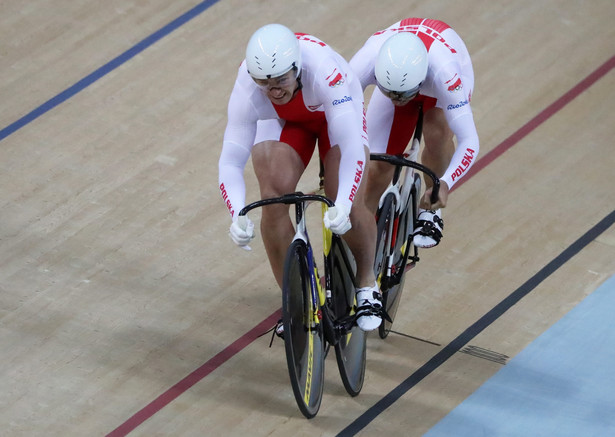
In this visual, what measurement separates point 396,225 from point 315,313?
0.70m

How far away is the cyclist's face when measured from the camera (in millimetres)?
3814

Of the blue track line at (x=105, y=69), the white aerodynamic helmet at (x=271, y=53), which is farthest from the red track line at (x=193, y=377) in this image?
the blue track line at (x=105, y=69)

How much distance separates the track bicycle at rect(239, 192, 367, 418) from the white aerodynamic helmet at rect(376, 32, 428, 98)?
0.51 m

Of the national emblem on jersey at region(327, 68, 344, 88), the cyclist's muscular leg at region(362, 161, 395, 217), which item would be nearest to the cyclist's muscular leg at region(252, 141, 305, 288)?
the national emblem on jersey at region(327, 68, 344, 88)

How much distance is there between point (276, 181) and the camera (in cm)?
395

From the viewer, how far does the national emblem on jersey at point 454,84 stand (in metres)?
4.33

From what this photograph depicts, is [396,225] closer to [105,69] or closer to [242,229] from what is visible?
[242,229]

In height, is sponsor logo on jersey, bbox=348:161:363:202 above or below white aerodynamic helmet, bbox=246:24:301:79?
below

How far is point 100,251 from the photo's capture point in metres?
5.08

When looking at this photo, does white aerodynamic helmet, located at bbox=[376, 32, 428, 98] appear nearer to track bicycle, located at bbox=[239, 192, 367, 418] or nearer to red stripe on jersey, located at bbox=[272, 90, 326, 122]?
red stripe on jersey, located at bbox=[272, 90, 326, 122]

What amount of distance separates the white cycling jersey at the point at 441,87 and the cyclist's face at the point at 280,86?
A: 644 mm

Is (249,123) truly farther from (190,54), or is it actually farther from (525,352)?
(190,54)

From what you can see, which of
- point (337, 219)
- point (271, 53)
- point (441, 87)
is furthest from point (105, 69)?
point (337, 219)

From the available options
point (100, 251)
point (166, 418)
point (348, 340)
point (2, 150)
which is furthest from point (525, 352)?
point (2, 150)
